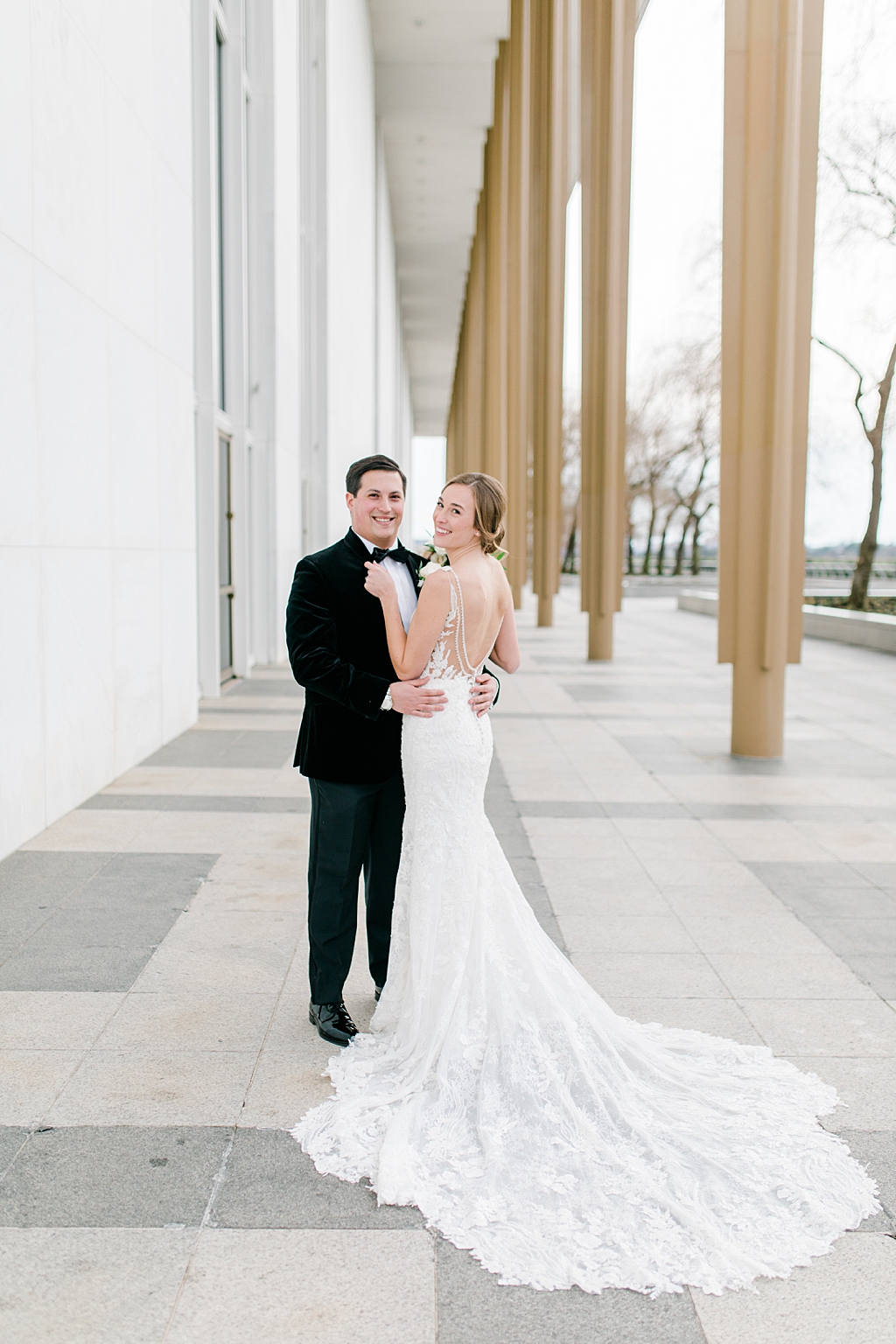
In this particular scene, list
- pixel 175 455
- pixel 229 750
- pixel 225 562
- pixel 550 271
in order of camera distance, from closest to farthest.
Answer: pixel 229 750 → pixel 175 455 → pixel 225 562 → pixel 550 271

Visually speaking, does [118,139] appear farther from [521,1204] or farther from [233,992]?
[521,1204]

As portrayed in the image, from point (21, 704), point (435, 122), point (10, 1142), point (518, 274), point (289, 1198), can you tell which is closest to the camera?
point (289, 1198)

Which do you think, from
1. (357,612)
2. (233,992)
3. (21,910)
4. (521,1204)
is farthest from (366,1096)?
(21,910)

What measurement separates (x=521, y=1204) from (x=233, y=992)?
1.65m

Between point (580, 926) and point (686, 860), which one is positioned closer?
point (580, 926)

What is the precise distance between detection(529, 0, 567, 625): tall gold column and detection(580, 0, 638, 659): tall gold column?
300 centimetres

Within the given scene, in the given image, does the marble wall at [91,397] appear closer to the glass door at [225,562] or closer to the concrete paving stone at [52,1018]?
the concrete paving stone at [52,1018]

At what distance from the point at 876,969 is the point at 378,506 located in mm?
2629

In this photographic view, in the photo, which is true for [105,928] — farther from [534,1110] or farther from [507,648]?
[534,1110]

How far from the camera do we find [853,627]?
20.5 metres

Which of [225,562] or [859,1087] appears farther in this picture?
[225,562]

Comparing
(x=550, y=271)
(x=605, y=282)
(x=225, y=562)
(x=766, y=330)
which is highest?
(x=550, y=271)

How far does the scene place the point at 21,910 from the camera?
4895mm

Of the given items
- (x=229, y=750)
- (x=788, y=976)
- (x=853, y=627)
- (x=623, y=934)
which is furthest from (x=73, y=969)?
(x=853, y=627)
